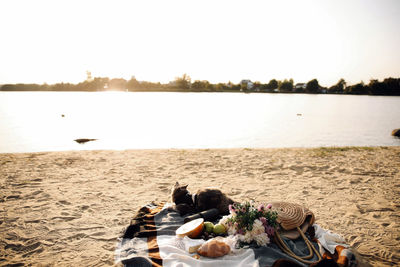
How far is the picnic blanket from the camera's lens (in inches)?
123

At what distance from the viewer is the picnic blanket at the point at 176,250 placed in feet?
10.3

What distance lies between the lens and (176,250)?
3.40 m

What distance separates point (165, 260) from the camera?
3.20 metres

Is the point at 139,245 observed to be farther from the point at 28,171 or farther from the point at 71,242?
the point at 28,171

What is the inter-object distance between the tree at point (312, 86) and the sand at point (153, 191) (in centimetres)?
15116

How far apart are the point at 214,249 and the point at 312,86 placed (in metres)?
163

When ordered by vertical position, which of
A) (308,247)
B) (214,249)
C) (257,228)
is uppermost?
(257,228)

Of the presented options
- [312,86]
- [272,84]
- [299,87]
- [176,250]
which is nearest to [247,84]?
[272,84]

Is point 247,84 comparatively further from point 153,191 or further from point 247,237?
point 247,237

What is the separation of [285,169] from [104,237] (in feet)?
21.2

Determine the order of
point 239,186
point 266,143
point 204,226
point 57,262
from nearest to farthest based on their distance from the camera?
1. point 57,262
2. point 204,226
3. point 239,186
4. point 266,143

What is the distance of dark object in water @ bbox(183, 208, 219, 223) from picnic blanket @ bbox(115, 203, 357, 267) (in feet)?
0.62

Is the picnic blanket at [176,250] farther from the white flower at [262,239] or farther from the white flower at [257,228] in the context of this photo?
the white flower at [257,228]

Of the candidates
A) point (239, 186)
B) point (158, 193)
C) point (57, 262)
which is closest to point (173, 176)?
point (158, 193)
